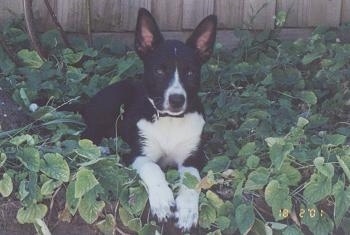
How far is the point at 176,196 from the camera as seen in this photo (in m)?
4.59

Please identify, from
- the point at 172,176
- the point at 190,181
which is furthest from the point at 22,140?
the point at 190,181

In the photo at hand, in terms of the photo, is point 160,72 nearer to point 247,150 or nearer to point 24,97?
point 247,150

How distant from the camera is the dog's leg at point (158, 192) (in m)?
4.48

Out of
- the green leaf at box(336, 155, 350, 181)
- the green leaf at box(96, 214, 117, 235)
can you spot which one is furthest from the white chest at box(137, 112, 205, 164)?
the green leaf at box(336, 155, 350, 181)

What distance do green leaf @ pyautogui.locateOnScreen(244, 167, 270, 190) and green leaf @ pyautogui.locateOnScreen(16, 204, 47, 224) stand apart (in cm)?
111

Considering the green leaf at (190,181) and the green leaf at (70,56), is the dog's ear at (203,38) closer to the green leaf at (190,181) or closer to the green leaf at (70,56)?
the green leaf at (190,181)

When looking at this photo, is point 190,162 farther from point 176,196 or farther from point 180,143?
point 176,196

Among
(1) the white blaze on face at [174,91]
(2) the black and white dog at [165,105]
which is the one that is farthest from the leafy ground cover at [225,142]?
(1) the white blaze on face at [174,91]

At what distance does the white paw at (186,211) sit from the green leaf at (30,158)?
79 cm

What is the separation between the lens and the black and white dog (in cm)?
487

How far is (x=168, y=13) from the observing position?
6.80 metres

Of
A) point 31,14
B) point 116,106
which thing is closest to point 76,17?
point 31,14

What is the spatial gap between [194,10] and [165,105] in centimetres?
212

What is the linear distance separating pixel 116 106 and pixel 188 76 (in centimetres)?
83
